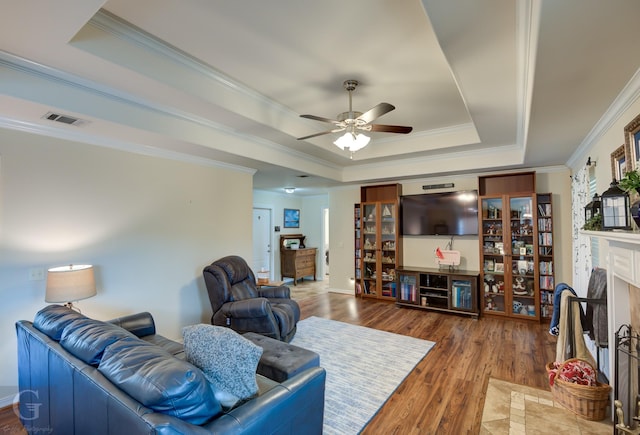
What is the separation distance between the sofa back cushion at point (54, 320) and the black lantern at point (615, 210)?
11.5 feet

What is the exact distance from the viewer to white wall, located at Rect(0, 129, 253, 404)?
8.57 feet

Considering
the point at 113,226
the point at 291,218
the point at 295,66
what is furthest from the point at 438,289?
the point at 113,226

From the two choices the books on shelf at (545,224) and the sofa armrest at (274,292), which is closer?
the sofa armrest at (274,292)

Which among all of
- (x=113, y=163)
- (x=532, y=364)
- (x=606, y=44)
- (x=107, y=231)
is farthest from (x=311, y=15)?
(x=532, y=364)

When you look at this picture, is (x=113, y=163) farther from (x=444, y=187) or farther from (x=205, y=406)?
(x=444, y=187)

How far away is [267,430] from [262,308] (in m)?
1.98

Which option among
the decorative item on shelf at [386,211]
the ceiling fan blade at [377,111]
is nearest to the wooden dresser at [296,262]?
the decorative item on shelf at [386,211]

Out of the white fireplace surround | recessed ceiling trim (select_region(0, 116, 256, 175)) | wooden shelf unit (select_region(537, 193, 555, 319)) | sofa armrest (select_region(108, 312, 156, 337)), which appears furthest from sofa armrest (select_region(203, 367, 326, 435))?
wooden shelf unit (select_region(537, 193, 555, 319))

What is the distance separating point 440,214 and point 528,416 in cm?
356

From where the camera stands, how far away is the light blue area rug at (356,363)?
240cm

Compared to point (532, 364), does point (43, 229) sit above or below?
above

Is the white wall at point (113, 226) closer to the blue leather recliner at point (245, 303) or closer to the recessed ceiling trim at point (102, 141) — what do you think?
the recessed ceiling trim at point (102, 141)

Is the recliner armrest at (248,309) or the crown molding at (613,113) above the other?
the crown molding at (613,113)

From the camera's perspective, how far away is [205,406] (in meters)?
1.24
